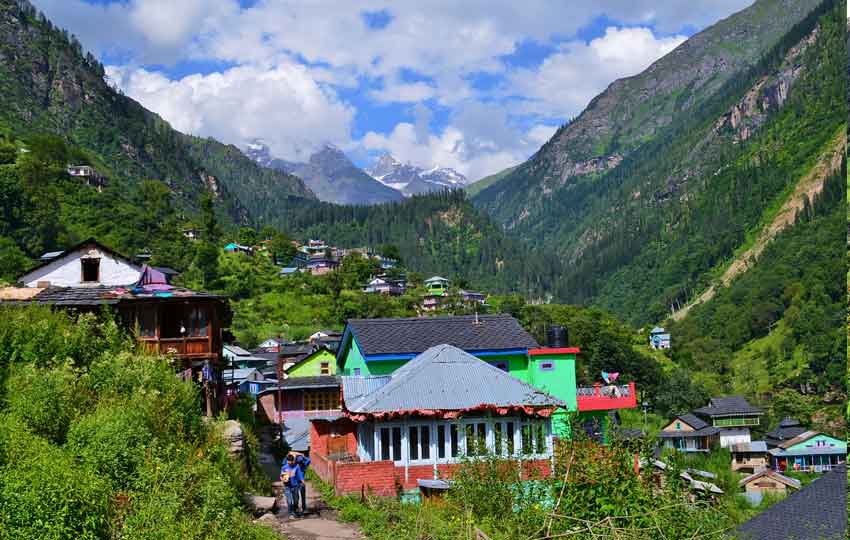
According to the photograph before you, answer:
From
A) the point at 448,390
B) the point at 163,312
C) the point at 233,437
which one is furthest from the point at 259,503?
the point at 163,312

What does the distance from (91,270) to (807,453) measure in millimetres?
64152

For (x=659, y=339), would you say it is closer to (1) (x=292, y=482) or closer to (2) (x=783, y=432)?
(2) (x=783, y=432)

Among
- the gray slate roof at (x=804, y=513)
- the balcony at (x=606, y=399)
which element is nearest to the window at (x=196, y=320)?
the balcony at (x=606, y=399)

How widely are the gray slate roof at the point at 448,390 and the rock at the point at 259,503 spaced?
3884 millimetres

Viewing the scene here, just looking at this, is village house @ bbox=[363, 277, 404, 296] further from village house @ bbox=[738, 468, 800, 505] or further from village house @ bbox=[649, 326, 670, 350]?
village house @ bbox=[738, 468, 800, 505]

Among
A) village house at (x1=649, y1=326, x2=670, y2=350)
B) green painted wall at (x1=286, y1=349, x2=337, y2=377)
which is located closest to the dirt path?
village house at (x1=649, y1=326, x2=670, y2=350)

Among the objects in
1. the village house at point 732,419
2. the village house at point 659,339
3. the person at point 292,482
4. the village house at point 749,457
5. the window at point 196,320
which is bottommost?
the village house at point 749,457

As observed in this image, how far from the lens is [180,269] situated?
311ft

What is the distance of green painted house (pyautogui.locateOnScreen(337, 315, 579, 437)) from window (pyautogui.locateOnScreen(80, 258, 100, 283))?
10767 millimetres

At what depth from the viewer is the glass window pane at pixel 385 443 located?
21547 mm

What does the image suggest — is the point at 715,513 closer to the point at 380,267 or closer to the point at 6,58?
the point at 380,267

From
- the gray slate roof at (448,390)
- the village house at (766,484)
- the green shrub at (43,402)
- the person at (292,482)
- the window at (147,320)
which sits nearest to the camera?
the green shrub at (43,402)

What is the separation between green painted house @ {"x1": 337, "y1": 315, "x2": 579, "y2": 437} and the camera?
28.8m

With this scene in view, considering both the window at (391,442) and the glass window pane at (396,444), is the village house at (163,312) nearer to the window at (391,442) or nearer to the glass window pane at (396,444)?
the window at (391,442)
